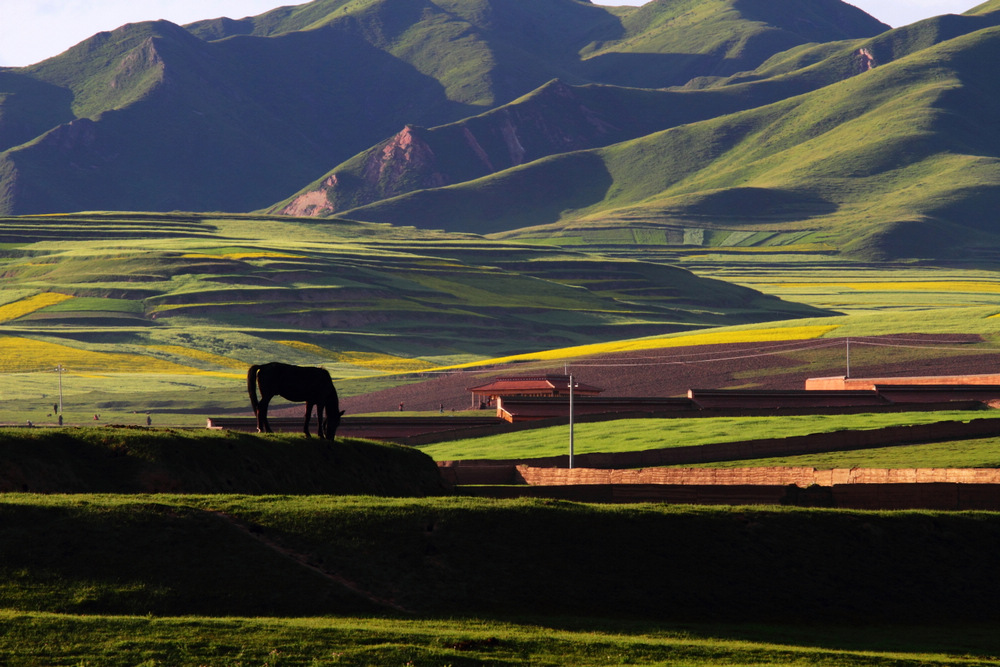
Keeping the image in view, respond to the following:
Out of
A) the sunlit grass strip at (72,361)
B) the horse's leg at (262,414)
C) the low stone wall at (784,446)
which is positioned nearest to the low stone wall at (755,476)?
the low stone wall at (784,446)

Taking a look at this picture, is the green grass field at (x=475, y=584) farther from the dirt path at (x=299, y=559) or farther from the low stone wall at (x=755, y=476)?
the low stone wall at (x=755, y=476)

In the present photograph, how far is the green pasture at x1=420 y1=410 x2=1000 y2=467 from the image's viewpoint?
6550 centimetres

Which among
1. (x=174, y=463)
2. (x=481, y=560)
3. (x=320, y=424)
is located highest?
(x=320, y=424)

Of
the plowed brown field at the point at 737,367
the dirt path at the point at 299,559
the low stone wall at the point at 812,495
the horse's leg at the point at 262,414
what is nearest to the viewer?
the dirt path at the point at 299,559

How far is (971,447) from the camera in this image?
187 ft

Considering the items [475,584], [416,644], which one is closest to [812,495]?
[475,584]

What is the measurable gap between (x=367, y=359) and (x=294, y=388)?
128 metres

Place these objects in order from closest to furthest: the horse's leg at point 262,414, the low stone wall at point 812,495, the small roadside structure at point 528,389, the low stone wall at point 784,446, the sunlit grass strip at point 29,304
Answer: the horse's leg at point 262,414
the low stone wall at point 812,495
the low stone wall at point 784,446
the small roadside structure at point 528,389
the sunlit grass strip at point 29,304

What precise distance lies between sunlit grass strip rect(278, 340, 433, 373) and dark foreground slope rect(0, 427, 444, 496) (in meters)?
114

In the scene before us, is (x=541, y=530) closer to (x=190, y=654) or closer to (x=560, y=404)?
(x=190, y=654)

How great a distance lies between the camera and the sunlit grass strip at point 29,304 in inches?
6959

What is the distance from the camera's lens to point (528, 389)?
92.0m

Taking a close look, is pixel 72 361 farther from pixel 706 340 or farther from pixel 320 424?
pixel 320 424

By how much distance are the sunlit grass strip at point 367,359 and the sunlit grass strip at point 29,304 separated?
Result: 40.8 m
